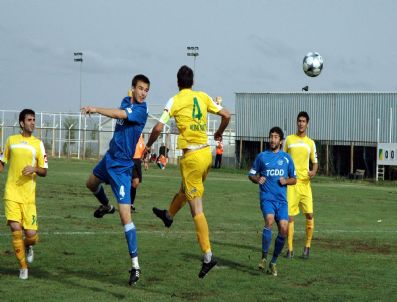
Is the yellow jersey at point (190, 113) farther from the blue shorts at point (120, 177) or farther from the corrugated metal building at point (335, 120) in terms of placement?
the corrugated metal building at point (335, 120)

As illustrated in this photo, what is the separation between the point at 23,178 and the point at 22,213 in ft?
1.53

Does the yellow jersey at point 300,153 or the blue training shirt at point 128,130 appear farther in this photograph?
the yellow jersey at point 300,153

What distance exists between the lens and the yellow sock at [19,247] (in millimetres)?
11539

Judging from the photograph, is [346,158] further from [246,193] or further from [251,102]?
[246,193]

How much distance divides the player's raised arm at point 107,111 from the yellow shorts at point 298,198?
4952 millimetres

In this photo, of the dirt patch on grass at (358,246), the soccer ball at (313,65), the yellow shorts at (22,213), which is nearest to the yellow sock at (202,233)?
the yellow shorts at (22,213)

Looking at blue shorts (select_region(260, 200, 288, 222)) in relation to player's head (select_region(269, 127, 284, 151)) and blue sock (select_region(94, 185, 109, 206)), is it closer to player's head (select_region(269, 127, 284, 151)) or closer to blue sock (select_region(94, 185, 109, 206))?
player's head (select_region(269, 127, 284, 151))

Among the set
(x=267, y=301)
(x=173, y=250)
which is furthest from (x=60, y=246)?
(x=267, y=301)

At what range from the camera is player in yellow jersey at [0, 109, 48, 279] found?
11766 millimetres

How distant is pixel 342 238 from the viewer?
18.0 metres

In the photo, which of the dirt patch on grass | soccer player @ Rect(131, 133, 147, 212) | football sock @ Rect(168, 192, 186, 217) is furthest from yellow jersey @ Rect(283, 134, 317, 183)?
soccer player @ Rect(131, 133, 147, 212)

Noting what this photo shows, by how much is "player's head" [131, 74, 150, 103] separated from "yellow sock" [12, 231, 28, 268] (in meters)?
2.41

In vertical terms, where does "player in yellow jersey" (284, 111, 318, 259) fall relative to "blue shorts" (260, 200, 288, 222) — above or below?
above

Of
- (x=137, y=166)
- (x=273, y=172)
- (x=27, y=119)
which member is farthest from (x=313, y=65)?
(x=27, y=119)
